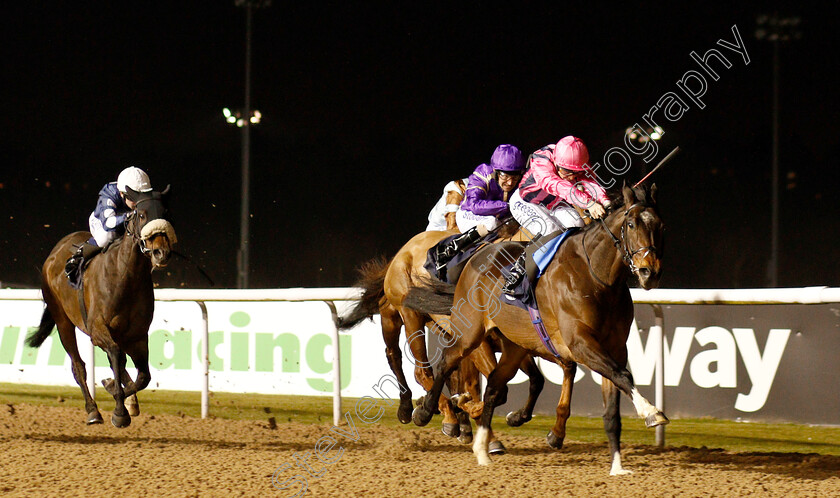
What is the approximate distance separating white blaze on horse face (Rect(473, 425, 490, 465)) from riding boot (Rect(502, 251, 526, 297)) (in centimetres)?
73

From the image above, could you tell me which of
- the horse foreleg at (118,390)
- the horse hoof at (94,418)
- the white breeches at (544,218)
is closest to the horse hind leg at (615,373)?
the white breeches at (544,218)

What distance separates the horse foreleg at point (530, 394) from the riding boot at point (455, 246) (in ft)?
2.38

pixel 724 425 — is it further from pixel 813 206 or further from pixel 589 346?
pixel 813 206

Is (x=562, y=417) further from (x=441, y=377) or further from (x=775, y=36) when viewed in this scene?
(x=775, y=36)

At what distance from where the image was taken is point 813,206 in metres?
20.3

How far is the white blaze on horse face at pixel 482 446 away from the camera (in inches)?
174

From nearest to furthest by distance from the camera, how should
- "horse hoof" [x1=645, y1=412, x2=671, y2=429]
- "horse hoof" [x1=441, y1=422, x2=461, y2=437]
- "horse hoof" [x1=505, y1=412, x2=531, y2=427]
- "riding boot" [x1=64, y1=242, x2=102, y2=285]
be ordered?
"horse hoof" [x1=645, y1=412, x2=671, y2=429]
"horse hoof" [x1=505, y1=412, x2=531, y2=427]
"horse hoof" [x1=441, y1=422, x2=461, y2=437]
"riding boot" [x1=64, y1=242, x2=102, y2=285]

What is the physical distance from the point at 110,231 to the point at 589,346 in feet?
11.4

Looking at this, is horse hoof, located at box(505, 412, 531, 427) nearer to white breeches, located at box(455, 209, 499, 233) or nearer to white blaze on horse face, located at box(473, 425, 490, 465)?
white blaze on horse face, located at box(473, 425, 490, 465)

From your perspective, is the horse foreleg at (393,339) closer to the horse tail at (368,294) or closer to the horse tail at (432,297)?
the horse tail at (368,294)

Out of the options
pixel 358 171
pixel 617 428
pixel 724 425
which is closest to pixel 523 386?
pixel 724 425

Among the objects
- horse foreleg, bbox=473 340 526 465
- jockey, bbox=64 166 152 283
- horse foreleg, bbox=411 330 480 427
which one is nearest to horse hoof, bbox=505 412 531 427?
horse foreleg, bbox=473 340 526 465

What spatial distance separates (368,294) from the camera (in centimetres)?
602

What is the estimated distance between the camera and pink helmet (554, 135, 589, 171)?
179 inches
